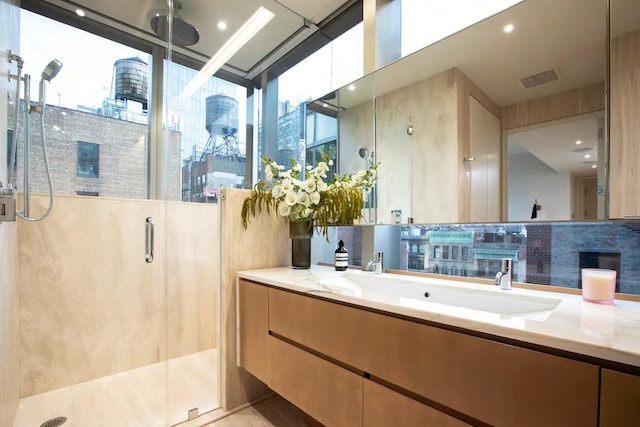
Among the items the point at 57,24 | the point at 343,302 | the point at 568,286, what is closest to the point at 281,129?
the point at 57,24

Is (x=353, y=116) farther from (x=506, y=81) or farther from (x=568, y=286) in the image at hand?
(x=568, y=286)

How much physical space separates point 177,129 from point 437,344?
7.22 ft

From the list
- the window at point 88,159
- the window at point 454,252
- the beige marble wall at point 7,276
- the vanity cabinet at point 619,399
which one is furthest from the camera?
the window at point 88,159

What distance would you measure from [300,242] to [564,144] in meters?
1.34

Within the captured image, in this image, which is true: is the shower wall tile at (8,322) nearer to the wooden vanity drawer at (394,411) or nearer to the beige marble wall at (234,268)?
the beige marble wall at (234,268)

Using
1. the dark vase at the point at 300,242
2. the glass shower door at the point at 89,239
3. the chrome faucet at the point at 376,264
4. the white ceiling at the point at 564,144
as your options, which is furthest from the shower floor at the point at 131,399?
the white ceiling at the point at 564,144

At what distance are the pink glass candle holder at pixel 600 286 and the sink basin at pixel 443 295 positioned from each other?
0.33 ft

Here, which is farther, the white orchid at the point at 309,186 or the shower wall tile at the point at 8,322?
the white orchid at the point at 309,186

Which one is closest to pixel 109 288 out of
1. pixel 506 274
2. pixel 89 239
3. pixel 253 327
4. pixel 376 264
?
pixel 89 239

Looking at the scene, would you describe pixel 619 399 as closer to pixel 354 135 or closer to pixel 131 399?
pixel 354 135

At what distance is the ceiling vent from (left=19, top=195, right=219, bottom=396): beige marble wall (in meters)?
1.81

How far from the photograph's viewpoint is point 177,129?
2266 mm

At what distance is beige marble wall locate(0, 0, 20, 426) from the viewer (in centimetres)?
137

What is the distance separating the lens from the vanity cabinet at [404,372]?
0.67 m
